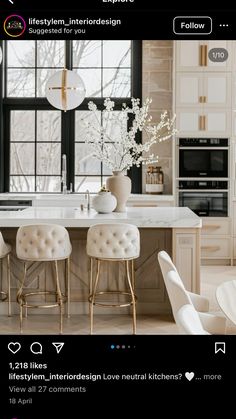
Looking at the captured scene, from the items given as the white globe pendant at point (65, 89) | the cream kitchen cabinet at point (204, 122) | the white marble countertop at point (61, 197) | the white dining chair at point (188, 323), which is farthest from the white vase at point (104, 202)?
the white dining chair at point (188, 323)

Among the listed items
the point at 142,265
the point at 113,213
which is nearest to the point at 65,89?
the point at 113,213

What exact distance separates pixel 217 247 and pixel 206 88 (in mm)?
1738

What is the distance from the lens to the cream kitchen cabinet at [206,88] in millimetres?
5762

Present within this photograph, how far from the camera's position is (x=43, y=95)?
628 cm

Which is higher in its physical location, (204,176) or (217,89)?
(217,89)

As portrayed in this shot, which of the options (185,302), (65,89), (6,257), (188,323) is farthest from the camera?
(65,89)

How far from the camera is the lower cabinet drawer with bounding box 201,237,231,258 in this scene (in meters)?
5.88

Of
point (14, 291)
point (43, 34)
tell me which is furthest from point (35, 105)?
point (43, 34)

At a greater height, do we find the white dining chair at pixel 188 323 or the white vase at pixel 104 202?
the white vase at pixel 104 202

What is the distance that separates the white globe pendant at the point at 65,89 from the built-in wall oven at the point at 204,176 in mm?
2036
